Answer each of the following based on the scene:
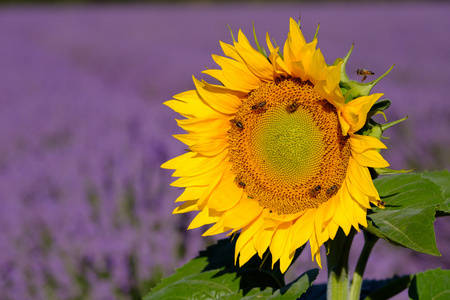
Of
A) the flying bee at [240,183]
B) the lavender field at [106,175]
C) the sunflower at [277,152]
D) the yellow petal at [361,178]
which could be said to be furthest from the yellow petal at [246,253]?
the lavender field at [106,175]

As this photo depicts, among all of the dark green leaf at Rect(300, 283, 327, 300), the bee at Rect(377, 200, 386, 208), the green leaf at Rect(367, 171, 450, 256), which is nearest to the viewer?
the green leaf at Rect(367, 171, 450, 256)

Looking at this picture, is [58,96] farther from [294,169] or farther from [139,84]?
[294,169]

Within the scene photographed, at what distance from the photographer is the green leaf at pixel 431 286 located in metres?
1.07

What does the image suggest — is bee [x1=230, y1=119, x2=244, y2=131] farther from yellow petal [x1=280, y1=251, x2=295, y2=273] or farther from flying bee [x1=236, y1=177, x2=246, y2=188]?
yellow petal [x1=280, y1=251, x2=295, y2=273]

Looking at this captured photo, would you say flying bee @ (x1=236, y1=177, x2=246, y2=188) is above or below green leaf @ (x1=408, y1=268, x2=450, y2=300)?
above

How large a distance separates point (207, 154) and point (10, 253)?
2001 mm

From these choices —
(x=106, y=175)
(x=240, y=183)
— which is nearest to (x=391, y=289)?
(x=240, y=183)

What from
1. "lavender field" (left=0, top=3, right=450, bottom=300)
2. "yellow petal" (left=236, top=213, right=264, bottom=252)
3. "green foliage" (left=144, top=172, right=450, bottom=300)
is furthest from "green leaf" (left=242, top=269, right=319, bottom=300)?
"lavender field" (left=0, top=3, right=450, bottom=300)

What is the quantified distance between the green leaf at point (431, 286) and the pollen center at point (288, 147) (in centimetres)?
32

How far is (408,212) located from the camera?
2.93 ft

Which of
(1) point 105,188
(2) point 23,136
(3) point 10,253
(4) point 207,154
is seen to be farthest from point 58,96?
(4) point 207,154

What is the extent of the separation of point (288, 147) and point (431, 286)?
0.44 m

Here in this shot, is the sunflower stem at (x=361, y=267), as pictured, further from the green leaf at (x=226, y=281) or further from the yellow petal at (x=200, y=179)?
the yellow petal at (x=200, y=179)

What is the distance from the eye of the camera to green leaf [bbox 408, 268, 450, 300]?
107 centimetres
